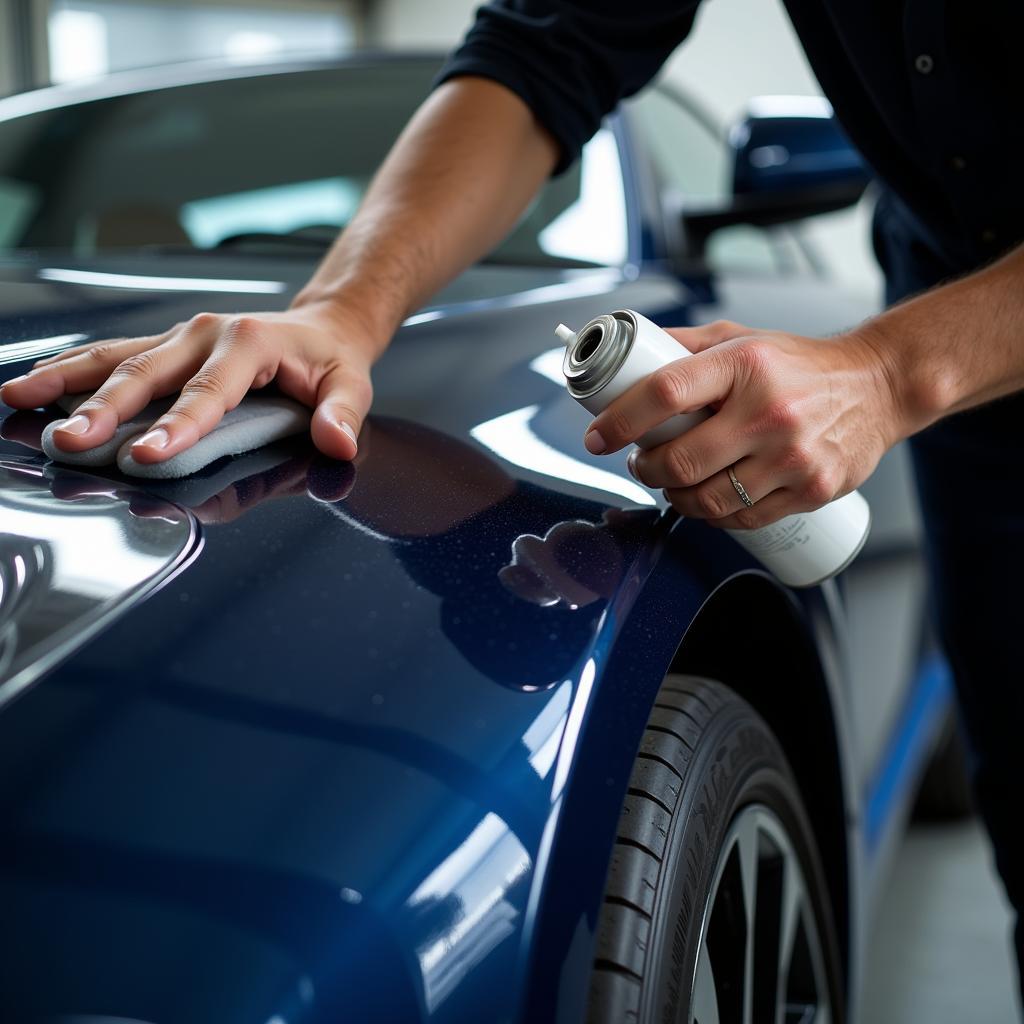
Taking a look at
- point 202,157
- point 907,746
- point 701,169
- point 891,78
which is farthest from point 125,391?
point 701,169

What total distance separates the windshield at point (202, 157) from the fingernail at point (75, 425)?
3.36 ft

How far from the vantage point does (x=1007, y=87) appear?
47.7 inches

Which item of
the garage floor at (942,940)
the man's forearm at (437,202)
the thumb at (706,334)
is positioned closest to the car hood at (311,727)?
the thumb at (706,334)

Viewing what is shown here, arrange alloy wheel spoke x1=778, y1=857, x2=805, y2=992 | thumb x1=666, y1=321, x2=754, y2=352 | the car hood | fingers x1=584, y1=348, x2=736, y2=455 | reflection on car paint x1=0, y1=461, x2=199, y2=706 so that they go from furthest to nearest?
alloy wheel spoke x1=778, y1=857, x2=805, y2=992 → thumb x1=666, y1=321, x2=754, y2=352 → fingers x1=584, y1=348, x2=736, y2=455 → reflection on car paint x1=0, y1=461, x2=199, y2=706 → the car hood

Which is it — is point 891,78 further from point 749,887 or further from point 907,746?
point 907,746

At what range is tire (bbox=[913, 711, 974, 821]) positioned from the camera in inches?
93.8

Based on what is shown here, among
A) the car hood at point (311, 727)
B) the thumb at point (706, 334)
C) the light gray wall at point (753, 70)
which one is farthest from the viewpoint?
the light gray wall at point (753, 70)

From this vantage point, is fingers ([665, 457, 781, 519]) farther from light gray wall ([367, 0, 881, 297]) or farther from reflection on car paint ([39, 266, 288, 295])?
light gray wall ([367, 0, 881, 297])

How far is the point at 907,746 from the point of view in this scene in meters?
1.85

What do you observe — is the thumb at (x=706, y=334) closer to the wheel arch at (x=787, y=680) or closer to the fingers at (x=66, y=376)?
the wheel arch at (x=787, y=680)

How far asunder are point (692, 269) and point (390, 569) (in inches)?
43.0

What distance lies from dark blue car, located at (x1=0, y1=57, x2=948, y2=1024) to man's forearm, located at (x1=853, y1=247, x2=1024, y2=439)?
19 cm

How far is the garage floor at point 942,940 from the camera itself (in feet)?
6.23

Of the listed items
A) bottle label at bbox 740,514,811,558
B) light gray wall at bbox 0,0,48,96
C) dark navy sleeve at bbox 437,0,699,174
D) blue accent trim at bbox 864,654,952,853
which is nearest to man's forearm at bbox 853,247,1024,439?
bottle label at bbox 740,514,811,558
